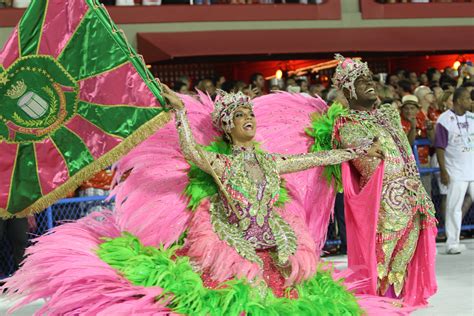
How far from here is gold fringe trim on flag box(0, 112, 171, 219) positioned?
21.4 ft

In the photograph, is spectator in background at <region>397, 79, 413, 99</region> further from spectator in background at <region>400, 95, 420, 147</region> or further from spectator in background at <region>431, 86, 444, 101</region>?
spectator in background at <region>400, 95, 420, 147</region>

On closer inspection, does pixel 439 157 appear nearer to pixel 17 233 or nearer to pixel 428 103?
pixel 428 103

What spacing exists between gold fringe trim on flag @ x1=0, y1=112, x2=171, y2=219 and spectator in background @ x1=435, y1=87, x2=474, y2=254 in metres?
5.55

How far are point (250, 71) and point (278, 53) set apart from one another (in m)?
1.29

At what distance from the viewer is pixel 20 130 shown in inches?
263

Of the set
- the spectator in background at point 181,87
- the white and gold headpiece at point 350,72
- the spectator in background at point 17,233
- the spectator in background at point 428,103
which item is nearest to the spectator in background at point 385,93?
the spectator in background at point 428,103

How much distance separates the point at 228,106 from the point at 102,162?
0.85 m

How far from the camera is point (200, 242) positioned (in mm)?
6430

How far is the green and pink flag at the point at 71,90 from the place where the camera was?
21.6ft

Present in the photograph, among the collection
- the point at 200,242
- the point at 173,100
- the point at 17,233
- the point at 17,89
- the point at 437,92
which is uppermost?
the point at 17,89

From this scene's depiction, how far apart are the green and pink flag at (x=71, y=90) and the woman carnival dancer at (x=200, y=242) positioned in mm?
239

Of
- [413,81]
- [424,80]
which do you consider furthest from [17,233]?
[424,80]

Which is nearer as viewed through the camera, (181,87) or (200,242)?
(200,242)

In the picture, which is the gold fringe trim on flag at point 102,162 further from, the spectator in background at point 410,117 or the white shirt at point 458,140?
the white shirt at point 458,140
